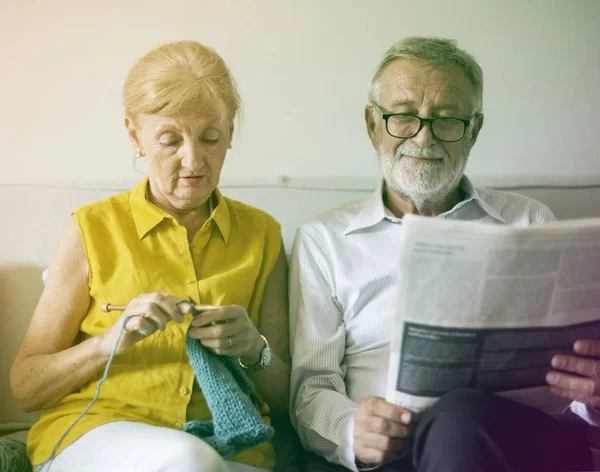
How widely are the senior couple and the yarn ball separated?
0.19 feet

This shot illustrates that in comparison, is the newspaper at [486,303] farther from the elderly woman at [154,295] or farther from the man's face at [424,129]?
the man's face at [424,129]

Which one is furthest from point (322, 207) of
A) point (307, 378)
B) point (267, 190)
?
point (307, 378)

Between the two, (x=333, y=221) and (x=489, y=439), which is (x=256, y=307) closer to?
(x=333, y=221)

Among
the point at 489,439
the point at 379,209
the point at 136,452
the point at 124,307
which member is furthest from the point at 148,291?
the point at 489,439

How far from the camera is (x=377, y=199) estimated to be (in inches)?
54.3

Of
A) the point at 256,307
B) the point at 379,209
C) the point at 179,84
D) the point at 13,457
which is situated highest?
the point at 179,84

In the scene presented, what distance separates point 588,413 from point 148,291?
2.96 feet

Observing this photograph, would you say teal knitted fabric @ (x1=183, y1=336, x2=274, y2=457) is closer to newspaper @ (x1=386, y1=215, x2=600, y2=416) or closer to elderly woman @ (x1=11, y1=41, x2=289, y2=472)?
elderly woman @ (x1=11, y1=41, x2=289, y2=472)

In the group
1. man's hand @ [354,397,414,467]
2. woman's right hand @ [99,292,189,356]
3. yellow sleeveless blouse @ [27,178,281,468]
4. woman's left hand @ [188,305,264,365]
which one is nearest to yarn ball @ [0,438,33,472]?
yellow sleeveless blouse @ [27,178,281,468]

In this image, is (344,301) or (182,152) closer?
(182,152)

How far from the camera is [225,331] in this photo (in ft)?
3.44

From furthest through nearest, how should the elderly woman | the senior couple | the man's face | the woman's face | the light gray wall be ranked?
the light gray wall → the man's face → the woman's face → the elderly woman → the senior couple

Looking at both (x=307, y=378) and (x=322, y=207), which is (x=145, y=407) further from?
(x=322, y=207)

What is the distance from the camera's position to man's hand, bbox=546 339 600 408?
3.07 ft
